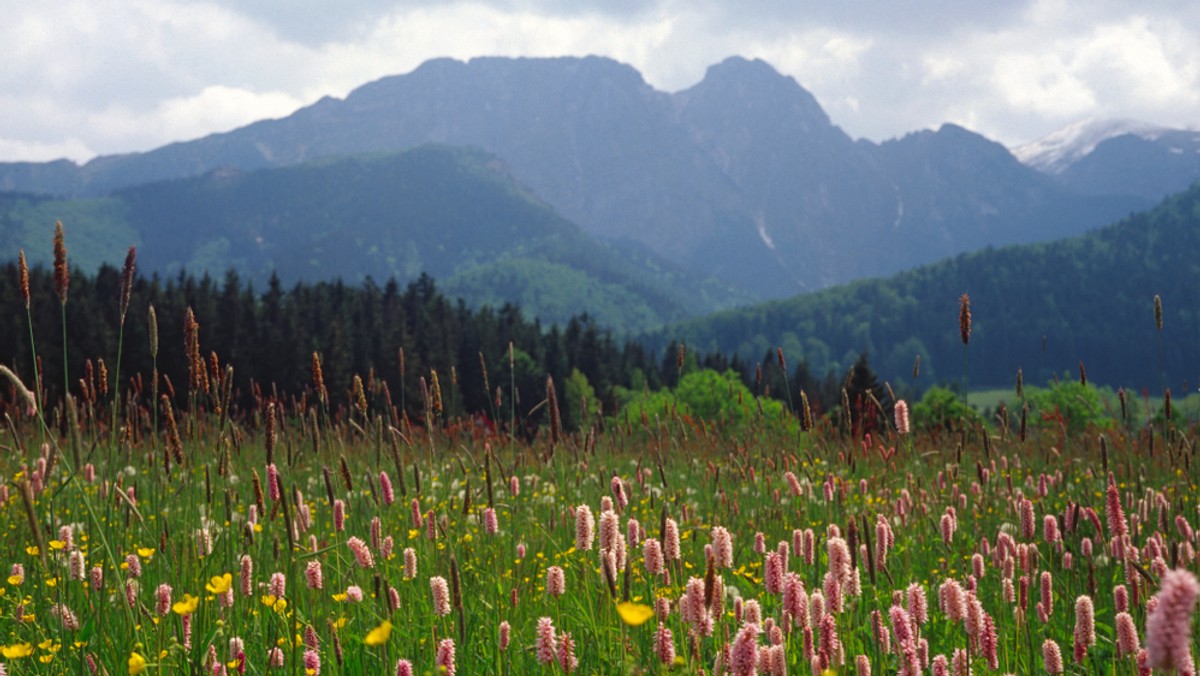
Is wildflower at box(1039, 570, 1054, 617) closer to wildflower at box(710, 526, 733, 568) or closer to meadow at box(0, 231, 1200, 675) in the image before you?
meadow at box(0, 231, 1200, 675)

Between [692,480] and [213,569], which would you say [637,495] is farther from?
[213,569]

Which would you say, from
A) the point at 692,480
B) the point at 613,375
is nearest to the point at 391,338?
the point at 613,375

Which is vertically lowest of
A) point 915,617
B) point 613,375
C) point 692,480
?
point 613,375

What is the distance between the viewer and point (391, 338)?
70188mm

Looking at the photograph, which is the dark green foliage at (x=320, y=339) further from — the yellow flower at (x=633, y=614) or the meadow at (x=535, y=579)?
the yellow flower at (x=633, y=614)

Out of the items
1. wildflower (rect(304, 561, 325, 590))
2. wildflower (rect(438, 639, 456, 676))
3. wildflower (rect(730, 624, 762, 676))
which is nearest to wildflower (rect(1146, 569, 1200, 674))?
wildflower (rect(730, 624, 762, 676))

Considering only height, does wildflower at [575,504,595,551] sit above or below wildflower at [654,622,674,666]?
above

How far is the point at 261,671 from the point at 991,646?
295cm

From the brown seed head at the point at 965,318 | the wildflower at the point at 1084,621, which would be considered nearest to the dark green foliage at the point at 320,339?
the brown seed head at the point at 965,318

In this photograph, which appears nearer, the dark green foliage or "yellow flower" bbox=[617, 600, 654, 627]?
"yellow flower" bbox=[617, 600, 654, 627]

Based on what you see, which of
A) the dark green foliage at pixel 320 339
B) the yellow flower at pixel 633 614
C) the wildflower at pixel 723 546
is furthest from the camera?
the dark green foliage at pixel 320 339

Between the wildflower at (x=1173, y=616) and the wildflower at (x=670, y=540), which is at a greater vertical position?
the wildflower at (x=1173, y=616)

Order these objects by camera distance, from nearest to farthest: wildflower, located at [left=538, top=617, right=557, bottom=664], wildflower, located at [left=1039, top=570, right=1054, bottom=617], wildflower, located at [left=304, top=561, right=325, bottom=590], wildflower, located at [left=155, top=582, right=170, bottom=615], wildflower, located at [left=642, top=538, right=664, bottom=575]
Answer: wildflower, located at [left=538, top=617, right=557, bottom=664] → wildflower, located at [left=642, top=538, right=664, bottom=575] → wildflower, located at [left=155, top=582, right=170, bottom=615] → wildflower, located at [left=1039, top=570, right=1054, bottom=617] → wildflower, located at [left=304, top=561, right=325, bottom=590]

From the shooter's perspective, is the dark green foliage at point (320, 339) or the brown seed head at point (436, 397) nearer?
the brown seed head at point (436, 397)
